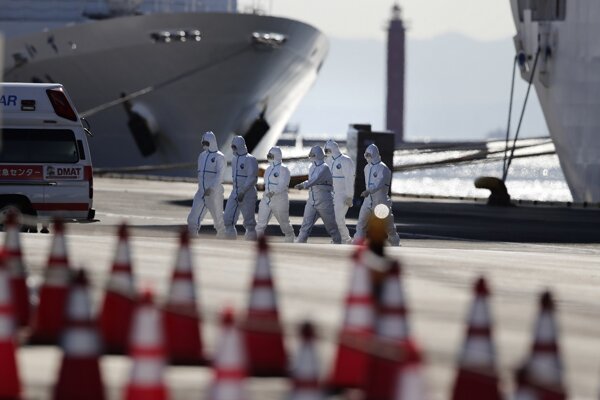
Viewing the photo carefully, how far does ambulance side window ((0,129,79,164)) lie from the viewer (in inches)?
864

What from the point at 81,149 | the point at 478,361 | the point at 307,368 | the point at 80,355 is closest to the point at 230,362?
the point at 307,368

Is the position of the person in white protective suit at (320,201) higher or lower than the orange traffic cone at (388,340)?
lower

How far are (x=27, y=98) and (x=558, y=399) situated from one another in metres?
15.8

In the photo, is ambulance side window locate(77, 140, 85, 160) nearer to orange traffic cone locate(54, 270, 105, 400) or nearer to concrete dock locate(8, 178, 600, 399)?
concrete dock locate(8, 178, 600, 399)

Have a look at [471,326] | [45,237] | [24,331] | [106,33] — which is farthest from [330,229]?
[106,33]

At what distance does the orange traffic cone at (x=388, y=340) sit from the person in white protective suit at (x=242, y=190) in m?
16.8

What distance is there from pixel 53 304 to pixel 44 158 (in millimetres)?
12561

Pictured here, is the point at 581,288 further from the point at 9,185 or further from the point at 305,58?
the point at 305,58

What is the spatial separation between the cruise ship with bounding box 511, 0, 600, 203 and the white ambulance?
17.0 metres

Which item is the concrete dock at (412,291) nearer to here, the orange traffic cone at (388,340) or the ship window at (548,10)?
the orange traffic cone at (388,340)

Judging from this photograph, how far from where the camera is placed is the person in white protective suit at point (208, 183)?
24234 millimetres

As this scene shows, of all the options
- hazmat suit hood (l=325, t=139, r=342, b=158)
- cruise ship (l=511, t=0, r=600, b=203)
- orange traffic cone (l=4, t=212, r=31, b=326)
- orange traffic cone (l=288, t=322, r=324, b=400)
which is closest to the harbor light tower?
cruise ship (l=511, t=0, r=600, b=203)

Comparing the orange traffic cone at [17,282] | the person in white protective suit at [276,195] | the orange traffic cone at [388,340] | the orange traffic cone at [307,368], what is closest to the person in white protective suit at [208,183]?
the person in white protective suit at [276,195]

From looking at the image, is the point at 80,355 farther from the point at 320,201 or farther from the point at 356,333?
the point at 320,201
